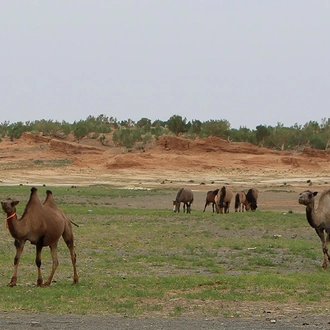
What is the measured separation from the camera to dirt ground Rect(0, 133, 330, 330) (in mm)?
54469

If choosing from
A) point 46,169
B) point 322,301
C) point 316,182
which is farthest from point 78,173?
point 322,301

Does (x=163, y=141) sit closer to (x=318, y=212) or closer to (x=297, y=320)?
(x=318, y=212)

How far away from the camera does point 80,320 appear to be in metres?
9.82

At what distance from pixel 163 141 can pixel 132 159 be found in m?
11.6

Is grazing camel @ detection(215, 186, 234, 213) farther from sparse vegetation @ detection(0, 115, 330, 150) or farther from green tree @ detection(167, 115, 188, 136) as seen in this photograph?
green tree @ detection(167, 115, 188, 136)

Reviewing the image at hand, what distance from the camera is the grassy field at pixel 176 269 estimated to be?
11.2 metres

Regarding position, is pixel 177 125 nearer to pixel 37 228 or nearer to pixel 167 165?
pixel 167 165

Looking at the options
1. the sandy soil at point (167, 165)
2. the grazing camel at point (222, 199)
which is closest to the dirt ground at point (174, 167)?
the sandy soil at point (167, 165)

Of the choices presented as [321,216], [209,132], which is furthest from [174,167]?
[321,216]

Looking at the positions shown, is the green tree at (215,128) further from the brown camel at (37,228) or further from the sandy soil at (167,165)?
the brown camel at (37,228)

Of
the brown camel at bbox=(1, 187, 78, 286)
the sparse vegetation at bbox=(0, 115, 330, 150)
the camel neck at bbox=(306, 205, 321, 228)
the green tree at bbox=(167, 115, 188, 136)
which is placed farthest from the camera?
the green tree at bbox=(167, 115, 188, 136)

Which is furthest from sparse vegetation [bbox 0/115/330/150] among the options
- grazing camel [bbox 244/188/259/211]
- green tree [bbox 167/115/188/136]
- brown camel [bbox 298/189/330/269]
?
brown camel [bbox 298/189/330/269]

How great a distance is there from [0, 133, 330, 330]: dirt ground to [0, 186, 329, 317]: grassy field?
1283cm

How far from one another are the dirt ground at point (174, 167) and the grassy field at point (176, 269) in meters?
12.8
